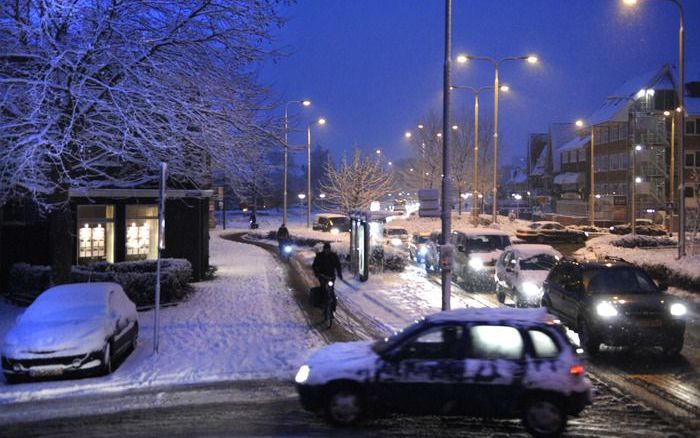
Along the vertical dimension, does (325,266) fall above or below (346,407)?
above

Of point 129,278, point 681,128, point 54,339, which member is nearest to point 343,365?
point 54,339

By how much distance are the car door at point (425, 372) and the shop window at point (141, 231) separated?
16144 millimetres

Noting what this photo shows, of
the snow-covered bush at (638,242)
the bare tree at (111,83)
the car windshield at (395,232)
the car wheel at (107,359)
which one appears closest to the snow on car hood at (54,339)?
the car wheel at (107,359)

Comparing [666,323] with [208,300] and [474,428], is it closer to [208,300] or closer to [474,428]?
[474,428]

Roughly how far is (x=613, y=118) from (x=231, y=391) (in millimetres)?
63978

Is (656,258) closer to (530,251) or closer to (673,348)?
(530,251)

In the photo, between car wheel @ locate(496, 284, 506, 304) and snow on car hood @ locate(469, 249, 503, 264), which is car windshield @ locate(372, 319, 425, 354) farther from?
snow on car hood @ locate(469, 249, 503, 264)

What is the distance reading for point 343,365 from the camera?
325 inches

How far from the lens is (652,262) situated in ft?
87.1

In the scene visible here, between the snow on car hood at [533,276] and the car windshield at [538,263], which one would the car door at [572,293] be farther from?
the car windshield at [538,263]

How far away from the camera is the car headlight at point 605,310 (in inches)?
474

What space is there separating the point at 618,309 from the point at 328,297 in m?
5.97

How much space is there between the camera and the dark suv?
39.0ft

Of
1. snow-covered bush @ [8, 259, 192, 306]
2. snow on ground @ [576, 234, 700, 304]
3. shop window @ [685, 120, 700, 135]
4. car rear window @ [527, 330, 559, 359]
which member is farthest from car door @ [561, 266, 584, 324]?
shop window @ [685, 120, 700, 135]
